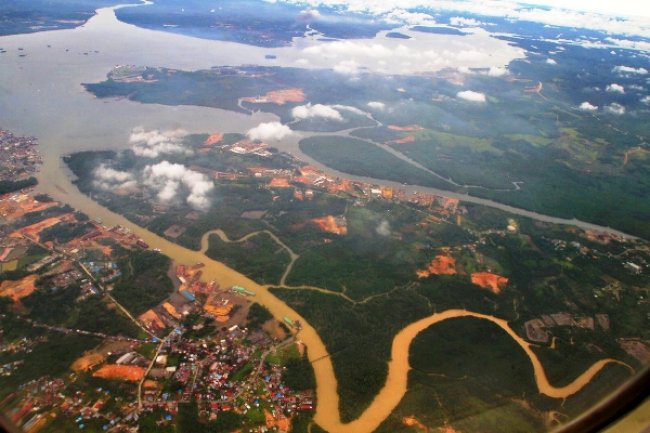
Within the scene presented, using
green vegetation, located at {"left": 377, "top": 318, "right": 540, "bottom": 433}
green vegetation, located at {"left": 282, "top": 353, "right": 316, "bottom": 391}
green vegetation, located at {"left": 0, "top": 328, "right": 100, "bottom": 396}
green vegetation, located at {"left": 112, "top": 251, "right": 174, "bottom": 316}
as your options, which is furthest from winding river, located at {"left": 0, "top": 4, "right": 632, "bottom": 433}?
green vegetation, located at {"left": 0, "top": 328, "right": 100, "bottom": 396}

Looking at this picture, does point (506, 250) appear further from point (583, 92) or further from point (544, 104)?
point (583, 92)

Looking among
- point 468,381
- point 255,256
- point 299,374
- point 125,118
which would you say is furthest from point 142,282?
point 125,118

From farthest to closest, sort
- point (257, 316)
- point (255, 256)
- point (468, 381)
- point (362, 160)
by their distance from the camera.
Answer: point (362, 160) → point (255, 256) → point (257, 316) → point (468, 381)

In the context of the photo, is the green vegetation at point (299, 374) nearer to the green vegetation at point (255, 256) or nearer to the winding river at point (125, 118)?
the winding river at point (125, 118)

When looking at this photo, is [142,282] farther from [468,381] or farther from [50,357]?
[468,381]

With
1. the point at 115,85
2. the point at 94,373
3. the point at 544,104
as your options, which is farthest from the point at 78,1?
the point at 94,373

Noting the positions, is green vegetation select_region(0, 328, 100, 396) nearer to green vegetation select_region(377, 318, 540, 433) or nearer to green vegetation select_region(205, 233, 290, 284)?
green vegetation select_region(205, 233, 290, 284)

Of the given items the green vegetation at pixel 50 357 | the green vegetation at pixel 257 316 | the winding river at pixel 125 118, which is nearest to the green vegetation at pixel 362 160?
the winding river at pixel 125 118
